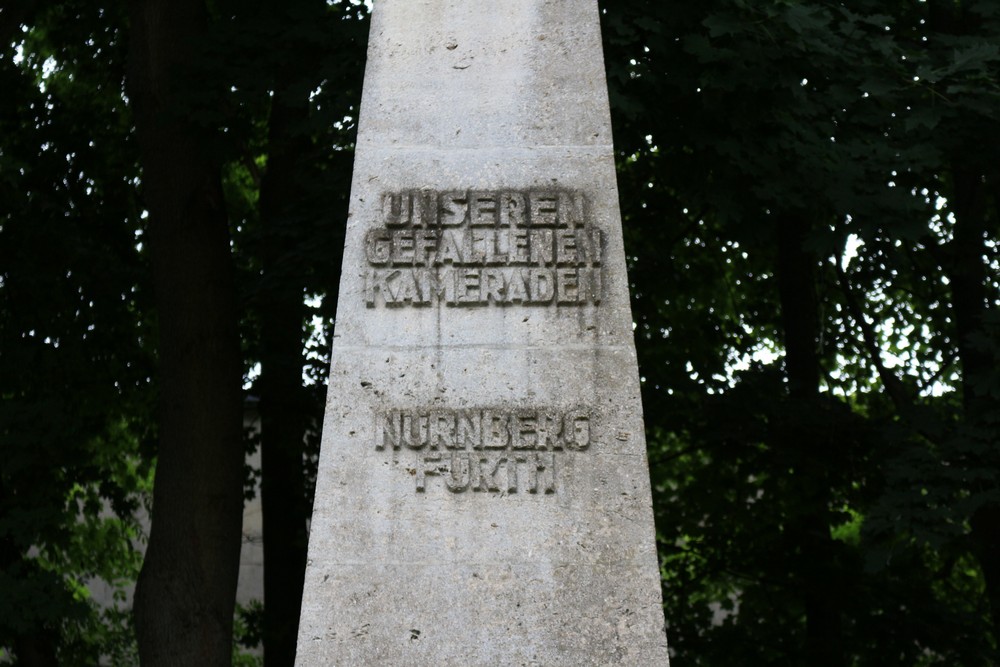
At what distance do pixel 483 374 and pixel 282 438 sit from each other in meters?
6.18

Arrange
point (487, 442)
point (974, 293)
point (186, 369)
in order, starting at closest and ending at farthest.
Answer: point (487, 442)
point (186, 369)
point (974, 293)

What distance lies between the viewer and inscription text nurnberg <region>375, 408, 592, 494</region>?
191 inches

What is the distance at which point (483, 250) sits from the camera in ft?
16.6

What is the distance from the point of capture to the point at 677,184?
9.09 meters

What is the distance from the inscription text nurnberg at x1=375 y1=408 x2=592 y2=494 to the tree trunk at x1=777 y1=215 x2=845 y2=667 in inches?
225

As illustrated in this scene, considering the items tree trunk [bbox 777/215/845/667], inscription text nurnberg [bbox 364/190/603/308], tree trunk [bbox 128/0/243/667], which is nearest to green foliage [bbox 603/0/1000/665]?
tree trunk [bbox 777/215/845/667]

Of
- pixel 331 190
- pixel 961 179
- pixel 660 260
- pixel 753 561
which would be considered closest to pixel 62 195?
pixel 331 190

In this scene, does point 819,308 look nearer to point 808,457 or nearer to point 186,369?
point 808,457

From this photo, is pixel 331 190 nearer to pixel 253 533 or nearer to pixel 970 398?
pixel 970 398

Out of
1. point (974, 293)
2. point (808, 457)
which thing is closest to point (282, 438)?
point (808, 457)

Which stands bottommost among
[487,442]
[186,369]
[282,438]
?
[487,442]

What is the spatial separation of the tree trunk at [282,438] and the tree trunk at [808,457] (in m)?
3.37

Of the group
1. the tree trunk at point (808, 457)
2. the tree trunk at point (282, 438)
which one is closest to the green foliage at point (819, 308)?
the tree trunk at point (808, 457)

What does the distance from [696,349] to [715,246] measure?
1.02 m
